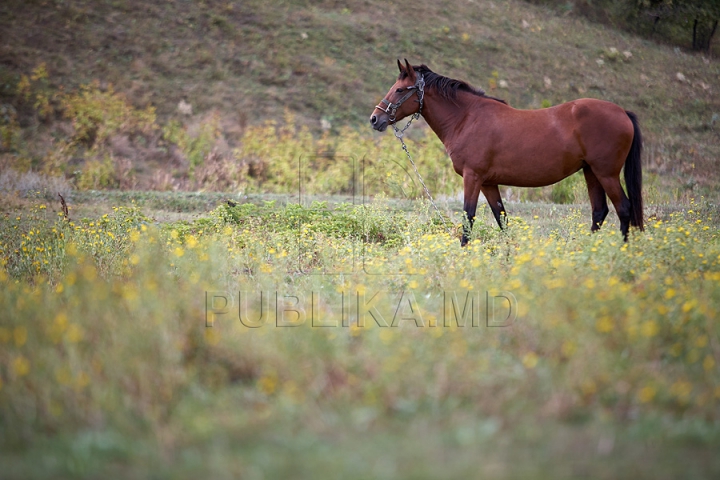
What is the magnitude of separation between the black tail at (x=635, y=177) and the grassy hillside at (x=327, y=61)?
12.1 meters

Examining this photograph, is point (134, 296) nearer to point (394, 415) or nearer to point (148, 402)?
point (148, 402)

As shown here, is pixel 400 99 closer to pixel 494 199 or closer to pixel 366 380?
pixel 494 199

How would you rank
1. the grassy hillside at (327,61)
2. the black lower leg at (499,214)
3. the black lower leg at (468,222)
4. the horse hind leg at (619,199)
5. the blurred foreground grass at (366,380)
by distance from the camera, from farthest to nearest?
1. the grassy hillside at (327,61)
2. the black lower leg at (499,214)
3. the black lower leg at (468,222)
4. the horse hind leg at (619,199)
5. the blurred foreground grass at (366,380)

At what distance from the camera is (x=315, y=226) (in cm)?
952

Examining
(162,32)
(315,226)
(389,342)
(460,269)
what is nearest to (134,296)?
(389,342)

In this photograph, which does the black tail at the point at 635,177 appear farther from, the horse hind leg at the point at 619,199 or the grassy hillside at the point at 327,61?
the grassy hillside at the point at 327,61

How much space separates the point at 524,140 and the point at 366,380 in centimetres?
495

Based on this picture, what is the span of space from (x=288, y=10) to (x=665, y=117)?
16792 millimetres

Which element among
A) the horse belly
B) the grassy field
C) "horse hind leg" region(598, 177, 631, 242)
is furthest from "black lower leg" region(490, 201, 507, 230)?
"horse hind leg" region(598, 177, 631, 242)

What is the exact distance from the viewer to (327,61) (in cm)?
2773

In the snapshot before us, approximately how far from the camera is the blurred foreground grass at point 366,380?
3.42m

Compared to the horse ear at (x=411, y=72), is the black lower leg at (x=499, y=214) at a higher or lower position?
lower

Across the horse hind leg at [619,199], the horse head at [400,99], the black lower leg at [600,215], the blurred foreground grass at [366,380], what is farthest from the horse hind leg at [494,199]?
the blurred foreground grass at [366,380]

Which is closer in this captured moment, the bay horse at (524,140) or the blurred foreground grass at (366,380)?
the blurred foreground grass at (366,380)
